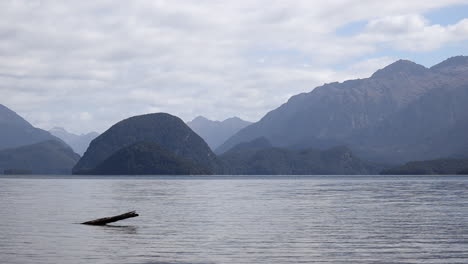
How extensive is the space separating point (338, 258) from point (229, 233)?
16.6 meters

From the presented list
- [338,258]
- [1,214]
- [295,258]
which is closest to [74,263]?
[295,258]

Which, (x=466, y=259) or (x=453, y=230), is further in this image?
(x=453, y=230)

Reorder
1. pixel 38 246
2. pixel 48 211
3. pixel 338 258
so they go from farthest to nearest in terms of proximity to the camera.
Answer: pixel 48 211 → pixel 38 246 → pixel 338 258

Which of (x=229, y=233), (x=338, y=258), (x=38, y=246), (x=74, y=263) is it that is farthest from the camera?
(x=229, y=233)

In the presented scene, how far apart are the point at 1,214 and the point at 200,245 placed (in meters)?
39.6

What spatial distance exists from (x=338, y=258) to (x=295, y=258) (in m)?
2.90

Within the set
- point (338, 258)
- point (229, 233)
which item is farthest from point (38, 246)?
point (338, 258)

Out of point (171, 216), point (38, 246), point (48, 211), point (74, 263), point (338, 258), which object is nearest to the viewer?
point (74, 263)

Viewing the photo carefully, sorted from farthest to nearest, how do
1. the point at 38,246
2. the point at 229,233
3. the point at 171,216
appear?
the point at 171,216 → the point at 229,233 → the point at 38,246

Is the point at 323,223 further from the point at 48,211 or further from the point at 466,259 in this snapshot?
the point at 48,211

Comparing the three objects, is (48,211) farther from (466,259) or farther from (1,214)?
(466,259)

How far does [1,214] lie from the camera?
252 feet

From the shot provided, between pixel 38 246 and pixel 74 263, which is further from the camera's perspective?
pixel 38 246

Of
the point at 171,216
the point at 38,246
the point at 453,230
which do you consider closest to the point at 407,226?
the point at 453,230
